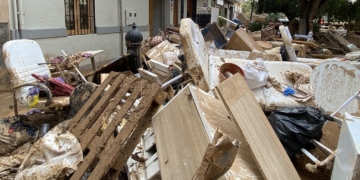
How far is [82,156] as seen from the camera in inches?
92.0

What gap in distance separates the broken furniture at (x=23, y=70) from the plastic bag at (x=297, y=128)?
6.83ft

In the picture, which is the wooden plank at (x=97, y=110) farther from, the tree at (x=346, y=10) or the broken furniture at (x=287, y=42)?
the tree at (x=346, y=10)

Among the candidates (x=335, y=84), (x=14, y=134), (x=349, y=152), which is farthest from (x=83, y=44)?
(x=349, y=152)

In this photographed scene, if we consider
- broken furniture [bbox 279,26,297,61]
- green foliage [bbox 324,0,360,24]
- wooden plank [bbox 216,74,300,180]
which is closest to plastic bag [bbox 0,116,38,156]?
wooden plank [bbox 216,74,300,180]

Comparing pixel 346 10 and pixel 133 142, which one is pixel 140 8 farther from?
pixel 346 10

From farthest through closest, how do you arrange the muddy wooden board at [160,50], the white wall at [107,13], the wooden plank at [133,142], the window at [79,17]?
the white wall at [107,13] → the window at [79,17] → the muddy wooden board at [160,50] → the wooden plank at [133,142]

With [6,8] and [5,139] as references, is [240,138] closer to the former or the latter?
[5,139]

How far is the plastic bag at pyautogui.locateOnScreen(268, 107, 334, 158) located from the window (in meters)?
5.89

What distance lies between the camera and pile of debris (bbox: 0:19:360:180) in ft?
6.12

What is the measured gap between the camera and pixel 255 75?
3322 millimetres

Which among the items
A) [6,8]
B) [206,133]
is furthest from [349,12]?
[206,133]

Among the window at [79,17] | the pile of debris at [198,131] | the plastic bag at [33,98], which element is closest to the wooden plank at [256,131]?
the pile of debris at [198,131]

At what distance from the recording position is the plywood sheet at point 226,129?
183 centimetres

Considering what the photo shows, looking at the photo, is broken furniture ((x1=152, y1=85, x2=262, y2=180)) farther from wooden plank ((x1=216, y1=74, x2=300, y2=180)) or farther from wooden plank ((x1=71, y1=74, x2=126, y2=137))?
wooden plank ((x1=71, y1=74, x2=126, y2=137))
